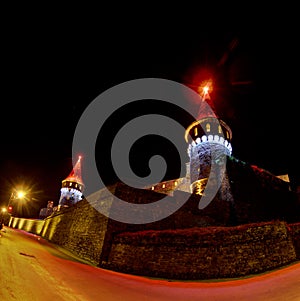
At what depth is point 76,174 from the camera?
40.8 meters

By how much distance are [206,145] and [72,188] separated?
28.3 metres

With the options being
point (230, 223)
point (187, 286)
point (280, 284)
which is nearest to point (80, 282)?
point (187, 286)

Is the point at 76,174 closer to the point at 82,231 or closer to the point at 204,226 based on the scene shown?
the point at 82,231

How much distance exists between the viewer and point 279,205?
21.2 meters

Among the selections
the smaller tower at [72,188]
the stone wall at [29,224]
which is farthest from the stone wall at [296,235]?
the smaller tower at [72,188]

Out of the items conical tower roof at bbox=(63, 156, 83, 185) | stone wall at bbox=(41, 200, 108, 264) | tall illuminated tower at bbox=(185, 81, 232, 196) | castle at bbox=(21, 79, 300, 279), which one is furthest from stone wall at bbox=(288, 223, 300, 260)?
conical tower roof at bbox=(63, 156, 83, 185)

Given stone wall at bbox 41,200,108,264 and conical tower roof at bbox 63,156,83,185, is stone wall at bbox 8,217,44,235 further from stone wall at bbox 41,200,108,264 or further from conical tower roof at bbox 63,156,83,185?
stone wall at bbox 41,200,108,264

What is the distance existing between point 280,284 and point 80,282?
231 inches

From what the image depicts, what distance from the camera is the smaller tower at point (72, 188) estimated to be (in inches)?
1494

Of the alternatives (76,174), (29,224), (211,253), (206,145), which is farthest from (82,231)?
(76,174)

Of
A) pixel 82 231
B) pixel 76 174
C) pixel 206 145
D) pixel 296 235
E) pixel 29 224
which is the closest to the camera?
pixel 296 235

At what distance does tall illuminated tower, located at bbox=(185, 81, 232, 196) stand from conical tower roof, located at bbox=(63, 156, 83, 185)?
25.1m

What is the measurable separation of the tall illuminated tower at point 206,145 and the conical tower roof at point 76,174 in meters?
25.1

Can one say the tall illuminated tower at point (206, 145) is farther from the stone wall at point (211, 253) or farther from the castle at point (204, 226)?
the stone wall at point (211, 253)
